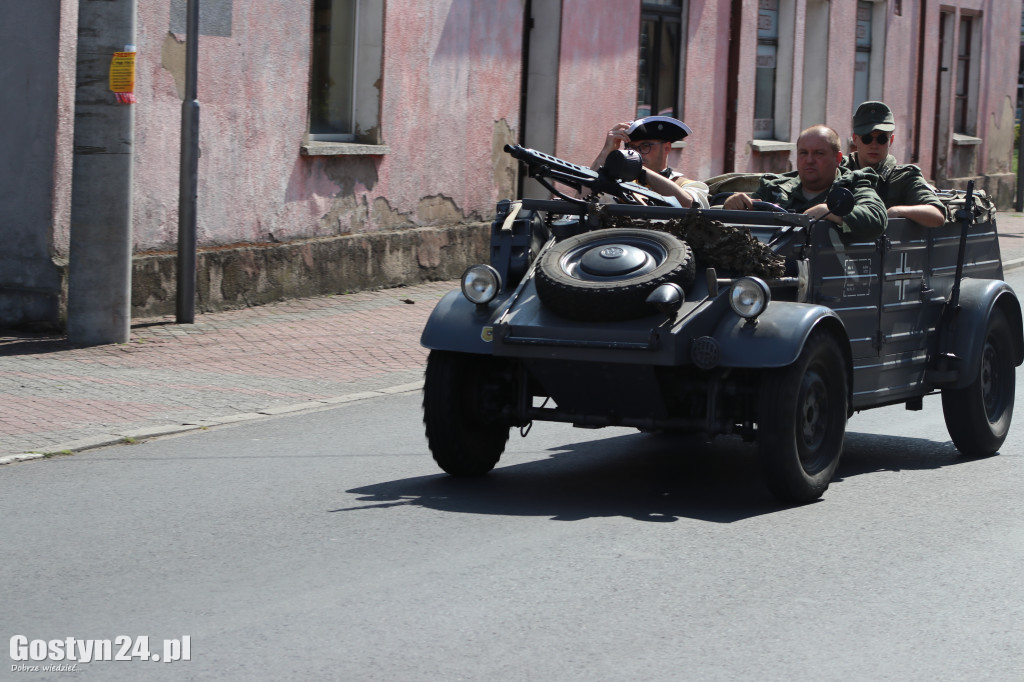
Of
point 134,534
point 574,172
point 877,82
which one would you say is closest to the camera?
point 134,534

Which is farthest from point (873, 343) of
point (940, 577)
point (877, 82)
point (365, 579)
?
point (877, 82)

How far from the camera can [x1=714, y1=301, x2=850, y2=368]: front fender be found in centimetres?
658

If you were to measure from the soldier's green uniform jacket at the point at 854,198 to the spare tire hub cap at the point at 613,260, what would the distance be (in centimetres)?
114

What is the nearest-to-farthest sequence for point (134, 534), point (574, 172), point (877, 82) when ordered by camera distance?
point (134, 534), point (574, 172), point (877, 82)

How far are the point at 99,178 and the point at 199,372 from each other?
1719mm

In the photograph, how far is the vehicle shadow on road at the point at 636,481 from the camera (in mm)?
6945

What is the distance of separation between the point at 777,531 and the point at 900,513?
2.52ft

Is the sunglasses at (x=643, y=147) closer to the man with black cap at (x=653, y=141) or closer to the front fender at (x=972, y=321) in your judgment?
the man with black cap at (x=653, y=141)

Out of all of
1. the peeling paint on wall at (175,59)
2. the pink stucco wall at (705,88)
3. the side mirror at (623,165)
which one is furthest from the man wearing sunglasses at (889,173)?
the pink stucco wall at (705,88)

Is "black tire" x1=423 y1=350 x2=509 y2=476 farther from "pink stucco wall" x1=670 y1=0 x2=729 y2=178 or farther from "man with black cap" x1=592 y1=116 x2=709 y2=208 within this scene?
"pink stucco wall" x1=670 y1=0 x2=729 y2=178

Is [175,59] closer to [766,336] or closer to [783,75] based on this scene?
[766,336]

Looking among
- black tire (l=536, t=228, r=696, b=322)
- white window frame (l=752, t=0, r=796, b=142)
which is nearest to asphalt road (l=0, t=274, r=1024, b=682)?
black tire (l=536, t=228, r=696, b=322)

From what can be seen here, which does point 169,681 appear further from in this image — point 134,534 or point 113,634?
point 134,534

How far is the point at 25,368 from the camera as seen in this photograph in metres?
10.5
